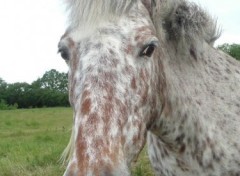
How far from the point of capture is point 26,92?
154ft

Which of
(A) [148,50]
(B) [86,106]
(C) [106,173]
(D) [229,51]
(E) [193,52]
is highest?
(D) [229,51]

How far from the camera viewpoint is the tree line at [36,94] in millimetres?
42466

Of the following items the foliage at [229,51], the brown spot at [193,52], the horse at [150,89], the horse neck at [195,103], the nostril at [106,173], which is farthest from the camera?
the foliage at [229,51]

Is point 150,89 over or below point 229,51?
below

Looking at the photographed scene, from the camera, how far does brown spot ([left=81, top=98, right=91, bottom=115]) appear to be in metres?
2.37

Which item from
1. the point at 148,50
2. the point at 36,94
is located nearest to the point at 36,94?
the point at 36,94

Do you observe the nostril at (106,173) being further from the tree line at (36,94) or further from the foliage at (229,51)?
the tree line at (36,94)

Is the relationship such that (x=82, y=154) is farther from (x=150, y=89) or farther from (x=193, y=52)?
(x=193, y=52)

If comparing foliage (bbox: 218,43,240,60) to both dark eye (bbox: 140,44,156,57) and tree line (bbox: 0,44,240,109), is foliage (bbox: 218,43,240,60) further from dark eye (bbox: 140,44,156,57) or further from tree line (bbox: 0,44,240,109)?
tree line (bbox: 0,44,240,109)

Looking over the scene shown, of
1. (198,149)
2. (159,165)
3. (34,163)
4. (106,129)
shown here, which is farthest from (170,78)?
(34,163)

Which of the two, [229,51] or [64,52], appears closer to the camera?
[64,52]

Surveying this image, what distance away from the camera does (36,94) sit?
149 ft

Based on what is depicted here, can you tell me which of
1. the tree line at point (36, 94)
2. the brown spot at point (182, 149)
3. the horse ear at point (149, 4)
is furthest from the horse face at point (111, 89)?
the tree line at point (36, 94)

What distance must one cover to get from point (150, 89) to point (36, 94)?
1708 inches
